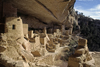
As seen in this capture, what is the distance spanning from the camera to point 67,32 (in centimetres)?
2083

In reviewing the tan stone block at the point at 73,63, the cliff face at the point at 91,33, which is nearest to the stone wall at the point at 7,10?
the tan stone block at the point at 73,63

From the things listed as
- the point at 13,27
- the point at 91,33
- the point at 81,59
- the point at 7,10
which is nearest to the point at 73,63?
the point at 81,59

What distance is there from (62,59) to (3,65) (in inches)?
387

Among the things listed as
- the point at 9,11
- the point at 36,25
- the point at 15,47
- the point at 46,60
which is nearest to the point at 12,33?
the point at 15,47

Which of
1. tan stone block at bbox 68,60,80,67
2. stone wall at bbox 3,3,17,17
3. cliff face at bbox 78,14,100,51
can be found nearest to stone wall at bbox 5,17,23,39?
stone wall at bbox 3,3,17,17

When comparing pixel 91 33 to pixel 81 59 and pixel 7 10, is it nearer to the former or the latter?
pixel 81 59

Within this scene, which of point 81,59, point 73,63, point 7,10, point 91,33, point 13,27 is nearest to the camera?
point 81,59

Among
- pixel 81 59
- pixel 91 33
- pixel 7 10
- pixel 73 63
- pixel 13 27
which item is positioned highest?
pixel 7 10

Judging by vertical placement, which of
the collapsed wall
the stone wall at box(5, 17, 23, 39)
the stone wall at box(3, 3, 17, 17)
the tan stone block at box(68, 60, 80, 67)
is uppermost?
the stone wall at box(3, 3, 17, 17)

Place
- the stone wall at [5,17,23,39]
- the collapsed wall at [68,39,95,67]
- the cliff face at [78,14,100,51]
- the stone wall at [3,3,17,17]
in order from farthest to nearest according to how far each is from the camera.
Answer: the cliff face at [78,14,100,51] → the stone wall at [3,3,17,17] → the stone wall at [5,17,23,39] → the collapsed wall at [68,39,95,67]

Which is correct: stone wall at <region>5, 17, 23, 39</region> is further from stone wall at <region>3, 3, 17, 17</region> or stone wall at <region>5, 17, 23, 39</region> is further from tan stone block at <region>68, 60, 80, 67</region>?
tan stone block at <region>68, 60, 80, 67</region>

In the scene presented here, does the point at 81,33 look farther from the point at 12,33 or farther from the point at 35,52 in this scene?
the point at 12,33

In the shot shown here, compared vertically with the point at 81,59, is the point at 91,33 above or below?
above

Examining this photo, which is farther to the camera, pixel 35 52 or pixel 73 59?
pixel 35 52
